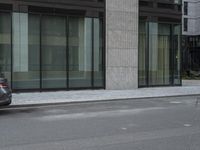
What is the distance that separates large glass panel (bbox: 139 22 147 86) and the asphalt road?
8.01 meters

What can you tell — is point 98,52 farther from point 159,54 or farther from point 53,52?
point 159,54

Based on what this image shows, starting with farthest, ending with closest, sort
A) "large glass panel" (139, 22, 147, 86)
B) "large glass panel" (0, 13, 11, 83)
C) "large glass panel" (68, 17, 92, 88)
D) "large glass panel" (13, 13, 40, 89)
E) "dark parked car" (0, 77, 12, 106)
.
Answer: "large glass panel" (139, 22, 147, 86)
"large glass panel" (68, 17, 92, 88)
"large glass panel" (13, 13, 40, 89)
"large glass panel" (0, 13, 11, 83)
"dark parked car" (0, 77, 12, 106)

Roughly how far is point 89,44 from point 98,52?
0.69 metres

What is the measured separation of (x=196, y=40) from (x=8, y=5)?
196ft

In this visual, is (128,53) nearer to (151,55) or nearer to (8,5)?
(151,55)

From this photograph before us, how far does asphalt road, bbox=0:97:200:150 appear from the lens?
8.34m

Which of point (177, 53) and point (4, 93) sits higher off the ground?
point (177, 53)

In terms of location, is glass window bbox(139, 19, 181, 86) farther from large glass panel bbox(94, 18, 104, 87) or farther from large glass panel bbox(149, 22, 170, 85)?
large glass panel bbox(94, 18, 104, 87)

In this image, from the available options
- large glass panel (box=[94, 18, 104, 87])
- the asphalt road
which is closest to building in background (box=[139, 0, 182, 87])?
large glass panel (box=[94, 18, 104, 87])

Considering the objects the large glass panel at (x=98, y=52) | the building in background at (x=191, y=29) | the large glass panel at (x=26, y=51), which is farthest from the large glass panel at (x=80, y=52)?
the building in background at (x=191, y=29)

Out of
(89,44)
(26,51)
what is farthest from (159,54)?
(26,51)

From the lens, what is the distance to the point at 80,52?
21969 mm

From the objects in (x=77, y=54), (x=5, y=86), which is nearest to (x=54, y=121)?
(x=5, y=86)

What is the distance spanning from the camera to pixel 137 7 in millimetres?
23344
